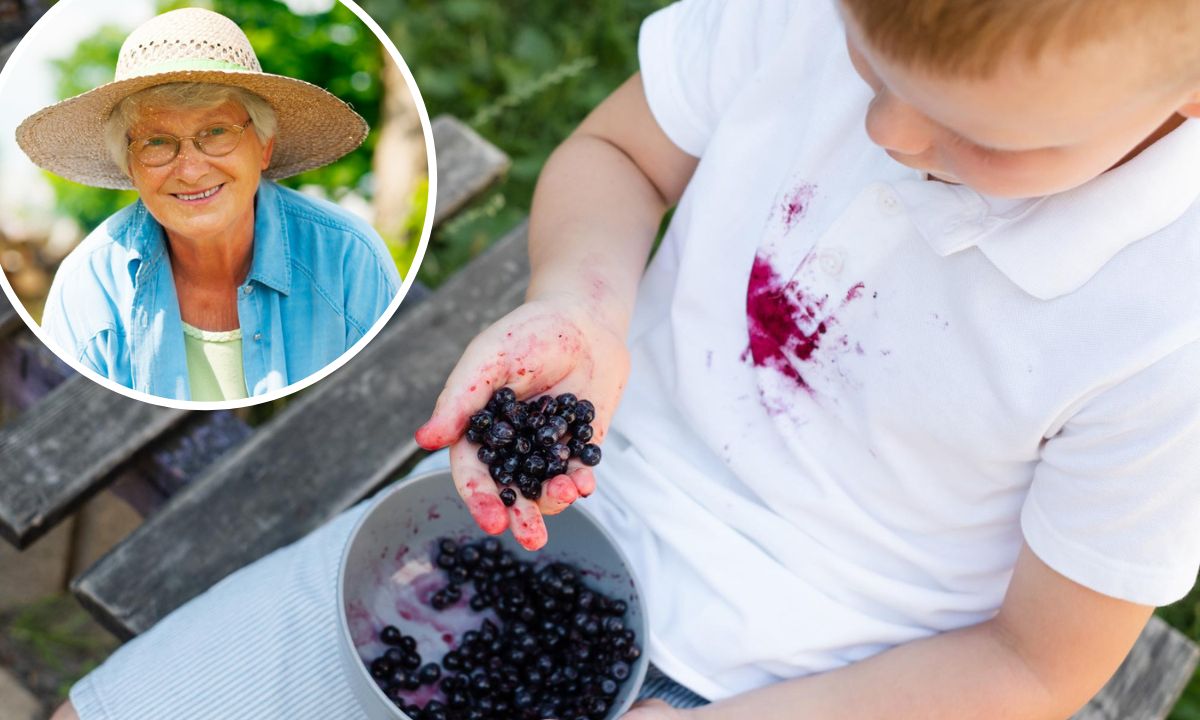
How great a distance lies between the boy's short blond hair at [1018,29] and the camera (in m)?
0.69

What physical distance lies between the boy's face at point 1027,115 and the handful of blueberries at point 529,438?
36 cm

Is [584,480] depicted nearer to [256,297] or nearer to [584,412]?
[584,412]

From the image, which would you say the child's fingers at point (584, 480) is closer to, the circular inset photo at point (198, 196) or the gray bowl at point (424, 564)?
the gray bowl at point (424, 564)

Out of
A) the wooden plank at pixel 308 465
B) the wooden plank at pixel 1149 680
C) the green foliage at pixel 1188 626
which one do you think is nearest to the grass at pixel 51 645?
the wooden plank at pixel 308 465

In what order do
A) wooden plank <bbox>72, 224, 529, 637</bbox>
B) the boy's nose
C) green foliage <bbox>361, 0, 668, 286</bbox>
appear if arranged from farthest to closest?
green foliage <bbox>361, 0, 668, 286</bbox>, wooden plank <bbox>72, 224, 529, 637</bbox>, the boy's nose

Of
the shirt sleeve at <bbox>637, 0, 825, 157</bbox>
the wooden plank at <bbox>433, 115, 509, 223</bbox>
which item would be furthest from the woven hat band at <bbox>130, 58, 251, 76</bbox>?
the wooden plank at <bbox>433, 115, 509, 223</bbox>

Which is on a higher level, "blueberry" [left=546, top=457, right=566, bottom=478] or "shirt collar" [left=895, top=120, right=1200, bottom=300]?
"shirt collar" [left=895, top=120, right=1200, bottom=300]

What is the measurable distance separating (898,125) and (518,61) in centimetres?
180

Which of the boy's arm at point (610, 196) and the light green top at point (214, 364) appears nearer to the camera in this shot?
the light green top at point (214, 364)

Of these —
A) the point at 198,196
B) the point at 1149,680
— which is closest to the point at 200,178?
the point at 198,196

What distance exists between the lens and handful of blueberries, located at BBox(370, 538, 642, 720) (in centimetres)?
113

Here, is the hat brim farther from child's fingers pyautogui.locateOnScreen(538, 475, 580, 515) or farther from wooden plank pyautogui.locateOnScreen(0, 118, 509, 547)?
wooden plank pyautogui.locateOnScreen(0, 118, 509, 547)

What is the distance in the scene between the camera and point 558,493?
972 mm

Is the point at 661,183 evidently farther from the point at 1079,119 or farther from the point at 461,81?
the point at 461,81
